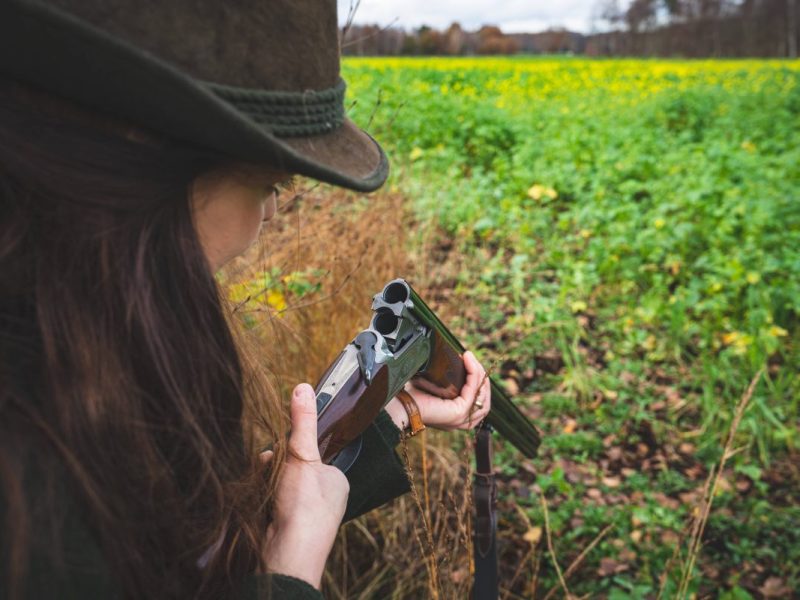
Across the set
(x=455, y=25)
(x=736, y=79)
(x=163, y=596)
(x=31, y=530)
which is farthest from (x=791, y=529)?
(x=455, y=25)

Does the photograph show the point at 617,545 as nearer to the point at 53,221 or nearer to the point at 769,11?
the point at 53,221

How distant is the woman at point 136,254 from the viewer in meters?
0.77

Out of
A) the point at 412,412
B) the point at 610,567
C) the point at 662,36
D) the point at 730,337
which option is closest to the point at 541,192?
the point at 730,337

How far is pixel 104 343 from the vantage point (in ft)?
2.85

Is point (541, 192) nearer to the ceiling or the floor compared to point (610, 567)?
nearer to the ceiling

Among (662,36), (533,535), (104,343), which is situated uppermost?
(662,36)

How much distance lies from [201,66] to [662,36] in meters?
50.6

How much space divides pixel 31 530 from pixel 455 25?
45663mm

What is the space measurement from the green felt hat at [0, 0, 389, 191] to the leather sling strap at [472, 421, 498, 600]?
119 cm

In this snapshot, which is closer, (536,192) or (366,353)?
(366,353)

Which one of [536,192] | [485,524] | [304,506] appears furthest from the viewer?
[536,192]

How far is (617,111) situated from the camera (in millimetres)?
10008

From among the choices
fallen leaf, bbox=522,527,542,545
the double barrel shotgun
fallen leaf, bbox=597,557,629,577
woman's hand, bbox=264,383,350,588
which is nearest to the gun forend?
the double barrel shotgun

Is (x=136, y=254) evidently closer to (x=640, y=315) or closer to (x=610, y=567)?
(x=610, y=567)
